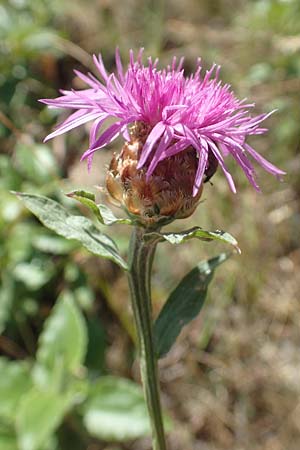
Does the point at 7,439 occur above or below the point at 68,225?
below

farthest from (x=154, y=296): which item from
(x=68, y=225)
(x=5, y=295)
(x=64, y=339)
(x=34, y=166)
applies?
(x=68, y=225)

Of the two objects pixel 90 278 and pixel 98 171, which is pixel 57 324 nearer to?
pixel 90 278

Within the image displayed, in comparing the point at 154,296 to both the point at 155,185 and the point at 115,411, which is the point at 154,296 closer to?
the point at 115,411

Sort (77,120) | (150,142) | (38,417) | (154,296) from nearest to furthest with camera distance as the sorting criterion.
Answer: (150,142)
(77,120)
(38,417)
(154,296)

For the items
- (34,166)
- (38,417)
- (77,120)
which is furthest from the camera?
(34,166)

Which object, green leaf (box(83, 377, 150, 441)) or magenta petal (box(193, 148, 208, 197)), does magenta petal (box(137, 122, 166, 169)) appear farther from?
green leaf (box(83, 377, 150, 441))
